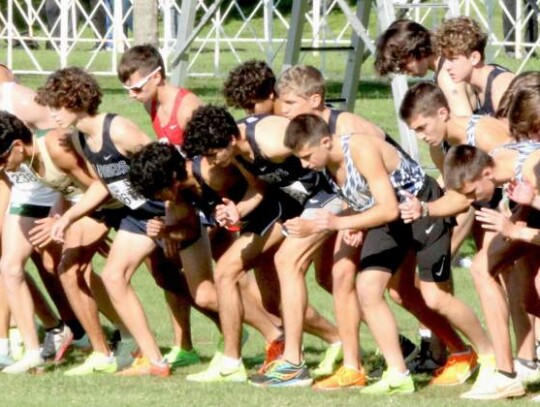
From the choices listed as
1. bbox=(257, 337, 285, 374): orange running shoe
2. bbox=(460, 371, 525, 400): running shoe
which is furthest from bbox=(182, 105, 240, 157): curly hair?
bbox=(460, 371, 525, 400): running shoe

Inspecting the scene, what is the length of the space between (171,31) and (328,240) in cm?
1554

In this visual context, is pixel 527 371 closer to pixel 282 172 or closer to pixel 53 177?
pixel 282 172

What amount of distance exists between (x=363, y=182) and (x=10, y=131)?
80.7 inches

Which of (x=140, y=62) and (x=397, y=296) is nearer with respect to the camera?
(x=397, y=296)

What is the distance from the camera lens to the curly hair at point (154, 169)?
28.8ft

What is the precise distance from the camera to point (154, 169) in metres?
8.76

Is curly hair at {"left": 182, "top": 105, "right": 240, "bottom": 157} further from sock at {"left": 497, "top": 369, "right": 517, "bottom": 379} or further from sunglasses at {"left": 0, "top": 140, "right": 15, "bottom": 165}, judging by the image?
sock at {"left": 497, "top": 369, "right": 517, "bottom": 379}

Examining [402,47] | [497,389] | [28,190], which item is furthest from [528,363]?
[28,190]

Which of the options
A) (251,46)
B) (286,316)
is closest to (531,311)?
(286,316)

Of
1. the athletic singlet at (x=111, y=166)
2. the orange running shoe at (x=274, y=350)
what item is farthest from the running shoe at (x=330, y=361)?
the athletic singlet at (x=111, y=166)

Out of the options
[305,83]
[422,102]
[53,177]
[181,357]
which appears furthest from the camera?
→ [181,357]

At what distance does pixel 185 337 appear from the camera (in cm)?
998

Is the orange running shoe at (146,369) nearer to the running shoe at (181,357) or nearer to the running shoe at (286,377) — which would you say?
the running shoe at (181,357)

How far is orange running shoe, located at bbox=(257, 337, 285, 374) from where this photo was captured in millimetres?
9523
